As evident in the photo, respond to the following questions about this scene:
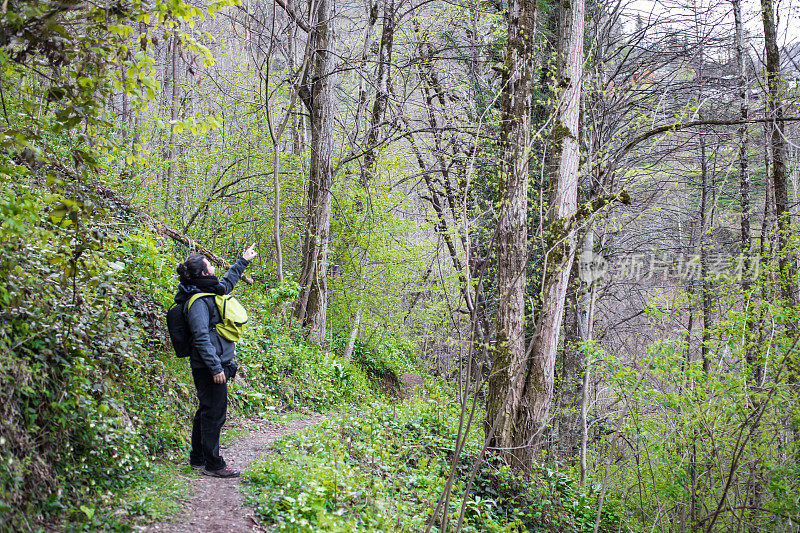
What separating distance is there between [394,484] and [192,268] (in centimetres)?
293

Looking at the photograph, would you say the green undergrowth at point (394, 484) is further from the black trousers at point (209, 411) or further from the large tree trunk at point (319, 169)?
the large tree trunk at point (319, 169)

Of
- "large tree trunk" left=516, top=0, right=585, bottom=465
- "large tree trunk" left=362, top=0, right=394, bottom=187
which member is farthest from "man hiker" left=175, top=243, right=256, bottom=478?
"large tree trunk" left=362, top=0, right=394, bottom=187

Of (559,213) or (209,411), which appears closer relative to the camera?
(209,411)

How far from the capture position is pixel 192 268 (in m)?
4.50

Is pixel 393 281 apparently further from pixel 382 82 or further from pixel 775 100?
pixel 775 100

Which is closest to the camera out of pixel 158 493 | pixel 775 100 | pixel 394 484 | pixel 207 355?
pixel 158 493

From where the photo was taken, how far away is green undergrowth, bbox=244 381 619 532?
418 cm

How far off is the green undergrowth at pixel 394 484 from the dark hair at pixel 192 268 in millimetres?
1830

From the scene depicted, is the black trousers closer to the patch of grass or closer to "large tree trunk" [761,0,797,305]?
the patch of grass

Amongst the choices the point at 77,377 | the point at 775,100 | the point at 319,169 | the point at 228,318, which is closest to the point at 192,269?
Answer: the point at 228,318

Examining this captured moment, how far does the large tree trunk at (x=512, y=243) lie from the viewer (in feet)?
22.6

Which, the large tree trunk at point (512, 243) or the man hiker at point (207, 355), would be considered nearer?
the man hiker at point (207, 355)

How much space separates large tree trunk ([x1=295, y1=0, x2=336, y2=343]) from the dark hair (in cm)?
526

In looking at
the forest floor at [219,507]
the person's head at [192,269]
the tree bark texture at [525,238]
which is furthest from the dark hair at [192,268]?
the tree bark texture at [525,238]
